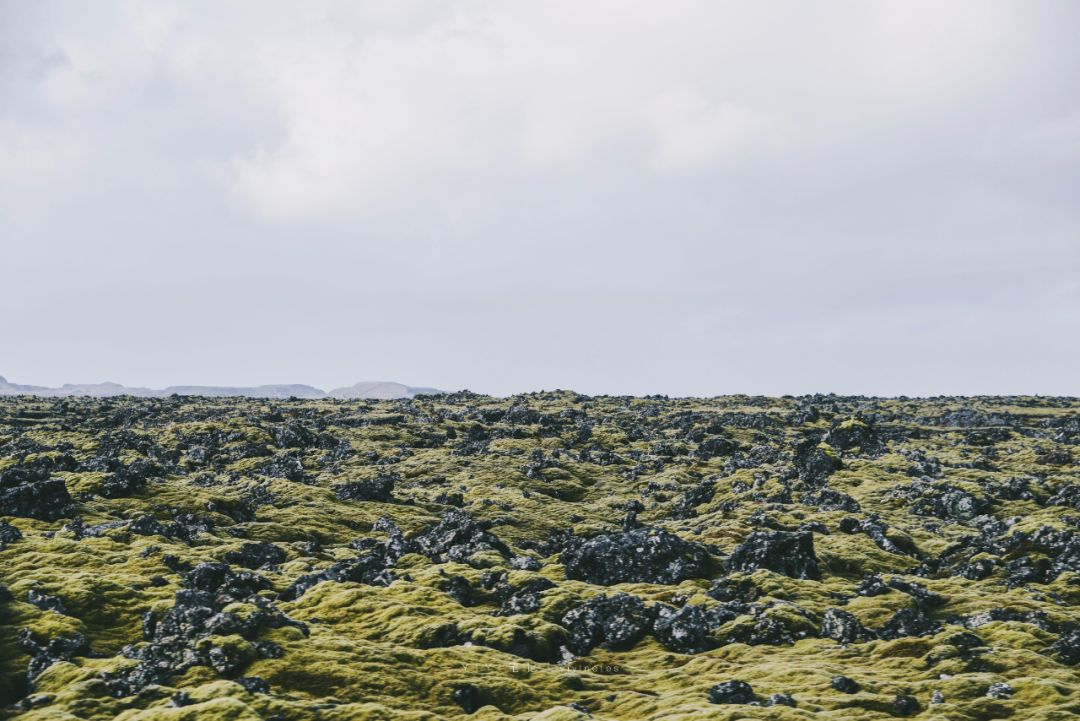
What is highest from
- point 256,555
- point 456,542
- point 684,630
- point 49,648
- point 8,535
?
point 8,535

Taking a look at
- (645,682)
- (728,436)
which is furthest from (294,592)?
(728,436)

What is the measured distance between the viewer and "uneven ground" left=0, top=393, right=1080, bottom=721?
2761 cm

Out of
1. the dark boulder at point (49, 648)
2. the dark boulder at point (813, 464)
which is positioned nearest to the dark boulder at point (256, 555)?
the dark boulder at point (49, 648)

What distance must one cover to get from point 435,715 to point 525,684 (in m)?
4.62

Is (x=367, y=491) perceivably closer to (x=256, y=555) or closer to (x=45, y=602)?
(x=256, y=555)

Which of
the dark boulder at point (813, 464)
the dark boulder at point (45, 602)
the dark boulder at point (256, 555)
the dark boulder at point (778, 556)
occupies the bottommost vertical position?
the dark boulder at point (256, 555)

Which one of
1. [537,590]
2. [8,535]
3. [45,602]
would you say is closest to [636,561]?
[537,590]

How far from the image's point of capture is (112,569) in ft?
136

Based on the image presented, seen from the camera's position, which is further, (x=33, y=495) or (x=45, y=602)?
(x=33, y=495)

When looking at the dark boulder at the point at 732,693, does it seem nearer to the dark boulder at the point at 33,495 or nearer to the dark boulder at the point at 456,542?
the dark boulder at the point at 456,542

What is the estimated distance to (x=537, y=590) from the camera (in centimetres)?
4125

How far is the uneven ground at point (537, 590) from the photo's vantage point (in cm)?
2761

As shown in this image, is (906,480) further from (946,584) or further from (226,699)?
(226,699)

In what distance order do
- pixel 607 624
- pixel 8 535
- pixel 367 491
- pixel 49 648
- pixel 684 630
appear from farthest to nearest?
pixel 367 491 < pixel 8 535 < pixel 607 624 < pixel 684 630 < pixel 49 648
